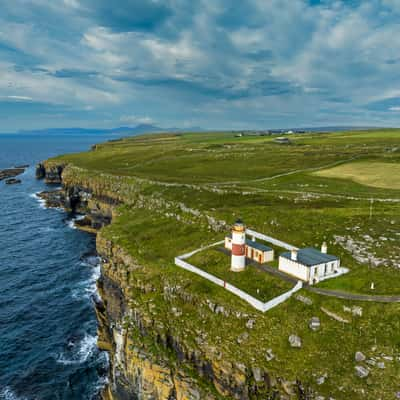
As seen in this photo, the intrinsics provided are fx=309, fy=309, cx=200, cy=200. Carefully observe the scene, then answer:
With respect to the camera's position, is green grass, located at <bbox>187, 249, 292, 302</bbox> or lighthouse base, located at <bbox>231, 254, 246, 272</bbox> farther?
lighthouse base, located at <bbox>231, 254, 246, 272</bbox>

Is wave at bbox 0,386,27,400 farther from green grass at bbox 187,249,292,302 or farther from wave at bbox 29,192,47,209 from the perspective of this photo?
wave at bbox 29,192,47,209

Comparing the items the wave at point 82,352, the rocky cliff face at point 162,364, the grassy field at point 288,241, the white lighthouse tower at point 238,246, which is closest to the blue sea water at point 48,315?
the wave at point 82,352

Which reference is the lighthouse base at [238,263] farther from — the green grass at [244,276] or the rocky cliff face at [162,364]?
the rocky cliff face at [162,364]

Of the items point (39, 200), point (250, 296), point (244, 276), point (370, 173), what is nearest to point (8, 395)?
point (250, 296)

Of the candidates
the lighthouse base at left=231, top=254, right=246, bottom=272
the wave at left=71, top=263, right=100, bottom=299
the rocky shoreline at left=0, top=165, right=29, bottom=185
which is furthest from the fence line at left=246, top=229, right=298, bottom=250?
the rocky shoreline at left=0, top=165, right=29, bottom=185

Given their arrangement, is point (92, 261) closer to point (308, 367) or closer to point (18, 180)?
point (308, 367)
